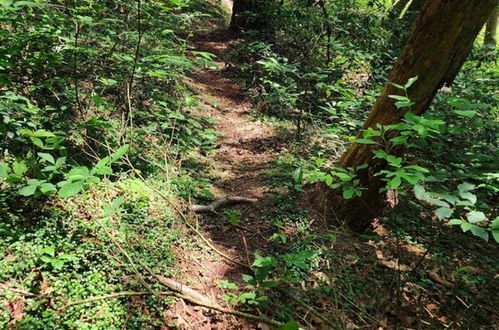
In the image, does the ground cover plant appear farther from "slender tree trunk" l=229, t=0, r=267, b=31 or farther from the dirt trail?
"slender tree trunk" l=229, t=0, r=267, b=31

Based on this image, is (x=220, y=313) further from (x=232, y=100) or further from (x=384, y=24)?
(x=384, y=24)

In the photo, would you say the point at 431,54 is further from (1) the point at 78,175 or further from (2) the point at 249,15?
(2) the point at 249,15

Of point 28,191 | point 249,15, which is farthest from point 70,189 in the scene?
point 249,15

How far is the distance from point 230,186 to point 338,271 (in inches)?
67.7

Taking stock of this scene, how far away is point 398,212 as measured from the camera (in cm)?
425

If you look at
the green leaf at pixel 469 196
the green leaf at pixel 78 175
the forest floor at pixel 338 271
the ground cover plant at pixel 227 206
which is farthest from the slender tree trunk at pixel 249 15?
the green leaf at pixel 469 196

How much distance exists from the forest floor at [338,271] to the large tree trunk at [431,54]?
58 cm

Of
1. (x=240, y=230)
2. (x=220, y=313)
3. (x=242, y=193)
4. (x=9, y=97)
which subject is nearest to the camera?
(x=220, y=313)

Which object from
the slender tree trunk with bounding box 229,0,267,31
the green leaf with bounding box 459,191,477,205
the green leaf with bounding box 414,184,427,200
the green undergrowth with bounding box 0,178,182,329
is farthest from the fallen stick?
the slender tree trunk with bounding box 229,0,267,31

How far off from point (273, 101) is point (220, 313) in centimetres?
491

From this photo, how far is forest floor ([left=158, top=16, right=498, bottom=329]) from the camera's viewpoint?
108 inches

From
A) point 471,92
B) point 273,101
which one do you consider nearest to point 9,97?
point 273,101

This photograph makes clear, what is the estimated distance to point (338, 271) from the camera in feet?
10.5

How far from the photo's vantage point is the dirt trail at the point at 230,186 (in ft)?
9.01
